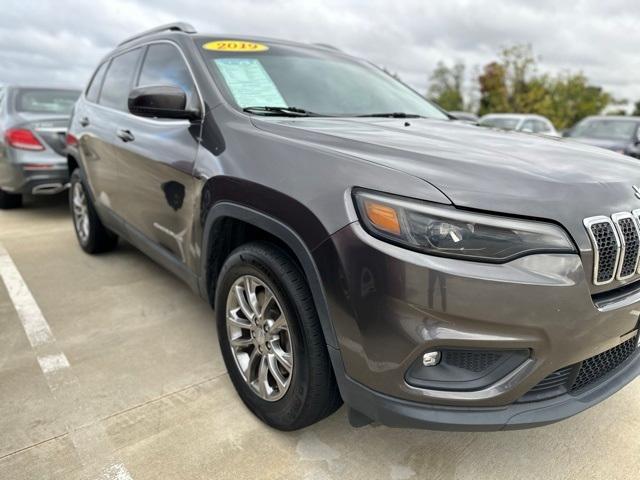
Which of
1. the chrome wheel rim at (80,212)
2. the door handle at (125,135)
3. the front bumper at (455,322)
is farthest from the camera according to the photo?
the chrome wheel rim at (80,212)

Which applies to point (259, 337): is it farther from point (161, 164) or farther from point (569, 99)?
point (569, 99)

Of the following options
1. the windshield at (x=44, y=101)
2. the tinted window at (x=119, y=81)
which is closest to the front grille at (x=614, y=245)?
the tinted window at (x=119, y=81)

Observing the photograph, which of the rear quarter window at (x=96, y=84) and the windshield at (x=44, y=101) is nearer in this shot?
the rear quarter window at (x=96, y=84)

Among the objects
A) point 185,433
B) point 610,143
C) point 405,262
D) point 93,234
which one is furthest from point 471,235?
point 610,143

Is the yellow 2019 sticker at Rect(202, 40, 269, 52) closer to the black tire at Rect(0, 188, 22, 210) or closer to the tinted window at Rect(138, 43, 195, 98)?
the tinted window at Rect(138, 43, 195, 98)

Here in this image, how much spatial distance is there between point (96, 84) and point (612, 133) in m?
10.4

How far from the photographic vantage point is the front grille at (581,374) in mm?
1593

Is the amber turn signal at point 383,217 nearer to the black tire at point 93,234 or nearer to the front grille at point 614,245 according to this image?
the front grille at point 614,245

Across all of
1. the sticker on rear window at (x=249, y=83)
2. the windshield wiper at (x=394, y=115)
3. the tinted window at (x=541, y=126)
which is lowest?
the tinted window at (x=541, y=126)

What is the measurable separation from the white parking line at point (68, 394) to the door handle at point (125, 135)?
4.13 ft

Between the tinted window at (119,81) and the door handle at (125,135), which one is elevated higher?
the tinted window at (119,81)

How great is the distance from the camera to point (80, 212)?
14.4 feet

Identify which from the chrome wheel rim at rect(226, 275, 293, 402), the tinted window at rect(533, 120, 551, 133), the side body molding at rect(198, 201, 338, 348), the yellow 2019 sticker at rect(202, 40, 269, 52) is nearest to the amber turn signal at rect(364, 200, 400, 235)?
the side body molding at rect(198, 201, 338, 348)

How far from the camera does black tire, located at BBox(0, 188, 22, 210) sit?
605 cm
